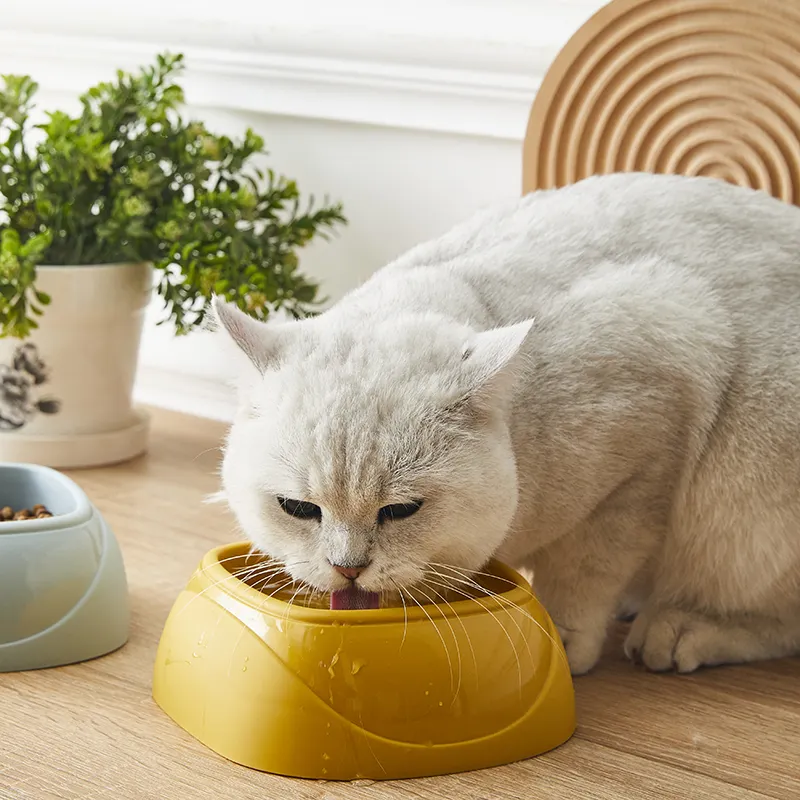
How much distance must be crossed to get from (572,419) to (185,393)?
131 cm

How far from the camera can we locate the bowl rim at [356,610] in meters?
1.09

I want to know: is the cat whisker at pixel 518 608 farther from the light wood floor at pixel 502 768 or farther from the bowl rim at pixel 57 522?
the bowl rim at pixel 57 522

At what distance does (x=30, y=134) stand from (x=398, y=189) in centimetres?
96

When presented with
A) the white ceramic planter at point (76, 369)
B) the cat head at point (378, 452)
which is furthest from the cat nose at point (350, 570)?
the white ceramic planter at point (76, 369)

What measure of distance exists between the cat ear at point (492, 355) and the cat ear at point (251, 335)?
0.18 meters

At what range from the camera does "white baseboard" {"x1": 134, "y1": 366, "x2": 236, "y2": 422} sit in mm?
2318

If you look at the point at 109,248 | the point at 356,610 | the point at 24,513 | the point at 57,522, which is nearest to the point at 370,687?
the point at 356,610

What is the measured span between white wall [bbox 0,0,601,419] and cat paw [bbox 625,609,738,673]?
0.81 meters

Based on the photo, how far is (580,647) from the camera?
1.33m

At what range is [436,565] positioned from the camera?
1106mm

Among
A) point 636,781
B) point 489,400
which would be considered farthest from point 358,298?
point 636,781

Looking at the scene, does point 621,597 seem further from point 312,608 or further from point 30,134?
point 30,134

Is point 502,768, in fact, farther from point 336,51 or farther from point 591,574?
point 336,51

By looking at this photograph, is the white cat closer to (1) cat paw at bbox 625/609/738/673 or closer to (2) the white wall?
(1) cat paw at bbox 625/609/738/673
